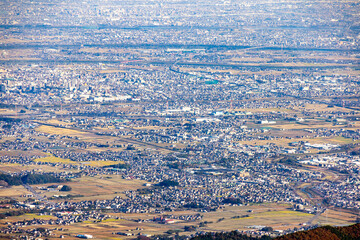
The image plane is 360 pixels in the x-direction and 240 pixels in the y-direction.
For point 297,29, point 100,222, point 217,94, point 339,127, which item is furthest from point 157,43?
point 100,222

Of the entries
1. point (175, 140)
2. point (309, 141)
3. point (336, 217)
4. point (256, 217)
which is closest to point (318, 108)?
point (309, 141)

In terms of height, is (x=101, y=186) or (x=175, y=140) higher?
(x=101, y=186)

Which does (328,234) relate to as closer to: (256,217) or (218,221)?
(218,221)

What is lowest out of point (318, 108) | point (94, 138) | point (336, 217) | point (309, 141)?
point (318, 108)

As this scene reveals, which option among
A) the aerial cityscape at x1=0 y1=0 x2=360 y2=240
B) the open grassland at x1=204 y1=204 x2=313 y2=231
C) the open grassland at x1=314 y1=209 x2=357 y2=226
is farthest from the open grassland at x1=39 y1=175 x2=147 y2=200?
the open grassland at x1=314 y1=209 x2=357 y2=226

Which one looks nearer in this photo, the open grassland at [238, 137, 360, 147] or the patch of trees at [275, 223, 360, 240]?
the patch of trees at [275, 223, 360, 240]

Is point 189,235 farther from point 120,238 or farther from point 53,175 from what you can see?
point 53,175

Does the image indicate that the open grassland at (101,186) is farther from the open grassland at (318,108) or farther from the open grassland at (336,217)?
the open grassland at (318,108)

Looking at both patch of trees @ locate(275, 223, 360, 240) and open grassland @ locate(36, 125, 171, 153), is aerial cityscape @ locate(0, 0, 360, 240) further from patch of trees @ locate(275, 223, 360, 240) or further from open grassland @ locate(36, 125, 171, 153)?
patch of trees @ locate(275, 223, 360, 240)
